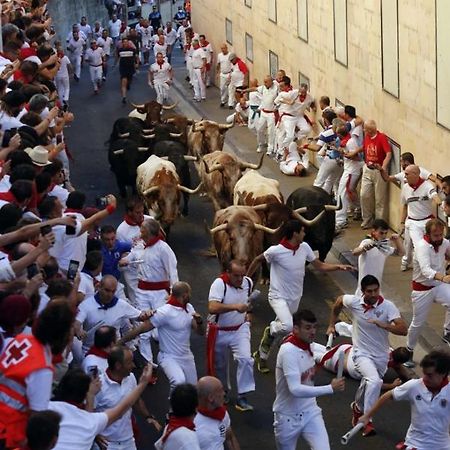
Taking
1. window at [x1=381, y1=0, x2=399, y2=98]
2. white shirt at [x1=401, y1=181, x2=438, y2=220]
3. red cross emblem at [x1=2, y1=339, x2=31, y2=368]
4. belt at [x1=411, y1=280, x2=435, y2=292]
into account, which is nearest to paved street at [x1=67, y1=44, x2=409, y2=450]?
belt at [x1=411, y1=280, x2=435, y2=292]

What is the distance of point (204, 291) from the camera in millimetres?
19125

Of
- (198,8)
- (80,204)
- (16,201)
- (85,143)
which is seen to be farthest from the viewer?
(198,8)

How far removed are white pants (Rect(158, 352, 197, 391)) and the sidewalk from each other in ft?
11.7

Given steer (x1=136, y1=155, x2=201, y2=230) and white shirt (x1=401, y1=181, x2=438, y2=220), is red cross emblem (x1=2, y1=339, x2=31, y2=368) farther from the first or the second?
steer (x1=136, y1=155, x2=201, y2=230)

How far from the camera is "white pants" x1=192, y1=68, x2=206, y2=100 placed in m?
35.7

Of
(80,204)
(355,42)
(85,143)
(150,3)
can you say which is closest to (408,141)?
(355,42)

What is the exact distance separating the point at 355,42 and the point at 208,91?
13.6 meters

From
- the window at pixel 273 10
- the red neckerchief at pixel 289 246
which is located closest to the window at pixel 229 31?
the window at pixel 273 10

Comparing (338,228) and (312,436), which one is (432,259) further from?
(338,228)

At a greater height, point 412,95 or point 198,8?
point 412,95

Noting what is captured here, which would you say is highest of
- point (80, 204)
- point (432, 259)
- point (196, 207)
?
point (80, 204)

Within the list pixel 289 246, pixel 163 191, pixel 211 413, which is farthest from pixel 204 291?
pixel 211 413

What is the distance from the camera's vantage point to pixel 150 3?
53.9 m

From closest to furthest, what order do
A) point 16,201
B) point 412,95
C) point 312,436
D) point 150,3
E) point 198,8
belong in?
point 312,436 < point 16,201 < point 412,95 < point 198,8 < point 150,3
